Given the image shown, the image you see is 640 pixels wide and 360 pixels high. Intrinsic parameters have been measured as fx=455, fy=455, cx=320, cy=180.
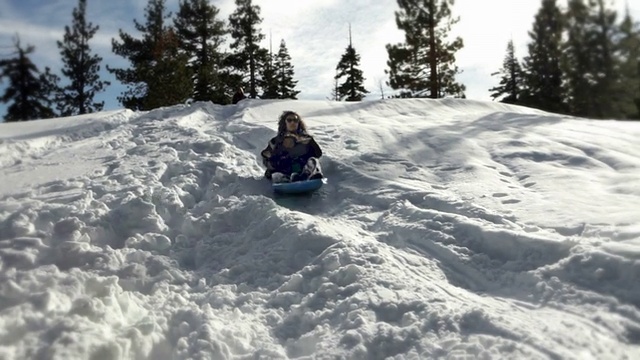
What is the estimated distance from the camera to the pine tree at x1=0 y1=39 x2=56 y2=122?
92.3ft

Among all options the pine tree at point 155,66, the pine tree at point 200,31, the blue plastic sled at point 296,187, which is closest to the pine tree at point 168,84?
the pine tree at point 155,66

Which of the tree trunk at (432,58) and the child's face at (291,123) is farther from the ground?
the tree trunk at (432,58)

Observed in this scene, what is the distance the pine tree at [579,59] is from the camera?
26.2m

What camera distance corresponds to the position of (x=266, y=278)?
4.52 meters

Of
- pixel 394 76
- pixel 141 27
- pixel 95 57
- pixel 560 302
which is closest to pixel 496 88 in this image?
pixel 394 76

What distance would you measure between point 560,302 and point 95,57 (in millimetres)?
33137

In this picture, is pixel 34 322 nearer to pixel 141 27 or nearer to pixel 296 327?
pixel 296 327

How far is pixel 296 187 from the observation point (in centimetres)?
675

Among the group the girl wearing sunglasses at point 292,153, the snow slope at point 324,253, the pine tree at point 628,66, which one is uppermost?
the pine tree at point 628,66

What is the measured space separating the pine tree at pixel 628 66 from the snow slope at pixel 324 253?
1942 cm

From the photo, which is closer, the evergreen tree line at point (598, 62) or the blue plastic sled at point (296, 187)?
the blue plastic sled at point (296, 187)

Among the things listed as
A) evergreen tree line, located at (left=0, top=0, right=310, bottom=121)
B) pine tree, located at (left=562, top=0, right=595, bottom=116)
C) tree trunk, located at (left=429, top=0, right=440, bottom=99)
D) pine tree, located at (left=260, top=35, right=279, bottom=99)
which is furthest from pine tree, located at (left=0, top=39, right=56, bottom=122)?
pine tree, located at (left=562, top=0, right=595, bottom=116)

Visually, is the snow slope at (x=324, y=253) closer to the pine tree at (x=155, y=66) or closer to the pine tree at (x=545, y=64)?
the pine tree at (x=155, y=66)

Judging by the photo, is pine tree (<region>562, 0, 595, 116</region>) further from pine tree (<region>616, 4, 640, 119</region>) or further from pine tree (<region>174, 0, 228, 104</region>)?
pine tree (<region>174, 0, 228, 104</region>)
